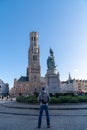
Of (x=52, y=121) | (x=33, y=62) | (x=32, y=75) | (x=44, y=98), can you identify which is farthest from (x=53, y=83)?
(x=32, y=75)

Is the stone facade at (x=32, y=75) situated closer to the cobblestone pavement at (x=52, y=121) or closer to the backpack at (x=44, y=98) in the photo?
the cobblestone pavement at (x=52, y=121)

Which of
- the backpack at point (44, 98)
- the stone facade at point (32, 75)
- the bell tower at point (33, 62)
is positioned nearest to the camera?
the backpack at point (44, 98)

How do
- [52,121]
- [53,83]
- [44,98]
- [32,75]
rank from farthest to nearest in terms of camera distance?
[32,75], [53,83], [52,121], [44,98]

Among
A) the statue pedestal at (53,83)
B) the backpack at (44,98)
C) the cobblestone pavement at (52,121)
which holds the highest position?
the statue pedestal at (53,83)

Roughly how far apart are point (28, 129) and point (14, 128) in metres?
0.74

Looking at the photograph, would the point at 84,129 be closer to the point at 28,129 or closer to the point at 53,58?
the point at 28,129

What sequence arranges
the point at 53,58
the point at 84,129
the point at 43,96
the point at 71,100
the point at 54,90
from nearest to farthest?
the point at 84,129
the point at 43,96
the point at 71,100
the point at 54,90
the point at 53,58

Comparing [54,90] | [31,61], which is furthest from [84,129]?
[31,61]

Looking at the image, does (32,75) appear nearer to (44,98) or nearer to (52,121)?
(52,121)

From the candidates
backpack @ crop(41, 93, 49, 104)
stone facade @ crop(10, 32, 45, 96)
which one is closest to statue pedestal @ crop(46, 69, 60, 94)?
backpack @ crop(41, 93, 49, 104)

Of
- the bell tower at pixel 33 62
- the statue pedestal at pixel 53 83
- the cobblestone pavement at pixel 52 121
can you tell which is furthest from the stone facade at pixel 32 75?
the cobblestone pavement at pixel 52 121

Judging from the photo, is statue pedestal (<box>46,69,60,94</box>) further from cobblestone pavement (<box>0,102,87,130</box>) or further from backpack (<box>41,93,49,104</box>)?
backpack (<box>41,93,49,104</box>)

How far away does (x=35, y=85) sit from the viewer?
125m

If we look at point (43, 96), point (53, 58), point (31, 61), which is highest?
point (31, 61)
